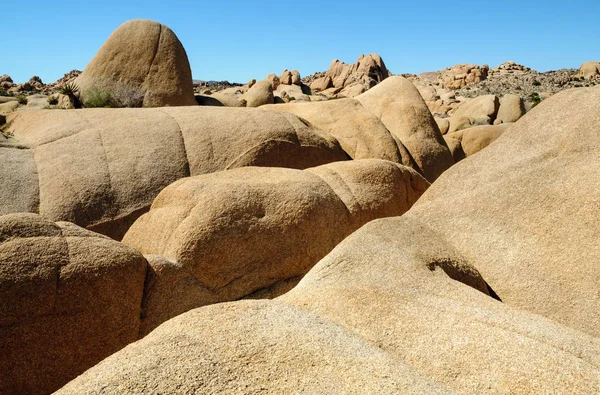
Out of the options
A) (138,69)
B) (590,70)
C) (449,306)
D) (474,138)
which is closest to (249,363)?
(449,306)

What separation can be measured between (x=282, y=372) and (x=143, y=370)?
60cm

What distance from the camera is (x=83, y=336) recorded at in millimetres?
A: 4539

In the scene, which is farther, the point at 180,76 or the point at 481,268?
the point at 180,76

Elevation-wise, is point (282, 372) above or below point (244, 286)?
above

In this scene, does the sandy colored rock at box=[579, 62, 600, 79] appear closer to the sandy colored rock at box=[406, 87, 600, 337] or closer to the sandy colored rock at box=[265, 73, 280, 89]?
the sandy colored rock at box=[265, 73, 280, 89]

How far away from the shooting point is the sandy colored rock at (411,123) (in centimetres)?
1067

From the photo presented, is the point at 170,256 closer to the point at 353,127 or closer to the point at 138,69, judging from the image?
the point at 353,127

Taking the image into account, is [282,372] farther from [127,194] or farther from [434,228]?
[127,194]

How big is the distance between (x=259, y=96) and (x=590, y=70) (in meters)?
51.0

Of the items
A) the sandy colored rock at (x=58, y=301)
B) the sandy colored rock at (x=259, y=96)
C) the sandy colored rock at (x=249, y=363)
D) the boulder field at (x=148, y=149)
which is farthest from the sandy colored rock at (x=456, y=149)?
the sandy colored rock at (x=249, y=363)

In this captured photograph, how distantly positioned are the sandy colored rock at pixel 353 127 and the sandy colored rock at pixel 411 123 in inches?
22.5

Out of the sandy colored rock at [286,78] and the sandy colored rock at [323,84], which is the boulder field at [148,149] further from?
the sandy colored rock at [323,84]

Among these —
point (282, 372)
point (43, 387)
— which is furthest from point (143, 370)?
point (43, 387)

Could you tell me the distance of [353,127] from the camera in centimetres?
1034
